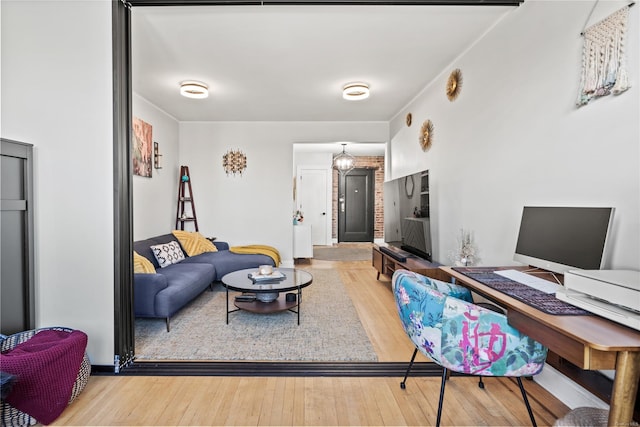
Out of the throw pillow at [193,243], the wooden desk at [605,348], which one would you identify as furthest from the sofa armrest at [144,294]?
the wooden desk at [605,348]

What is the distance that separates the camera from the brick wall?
28.3 feet

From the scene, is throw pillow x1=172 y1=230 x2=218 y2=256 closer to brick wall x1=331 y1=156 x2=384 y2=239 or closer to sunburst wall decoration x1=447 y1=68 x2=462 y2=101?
sunburst wall decoration x1=447 y1=68 x2=462 y2=101

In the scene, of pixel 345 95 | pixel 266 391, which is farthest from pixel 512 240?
pixel 345 95

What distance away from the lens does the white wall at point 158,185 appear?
4.14 m

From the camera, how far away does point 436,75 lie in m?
3.43

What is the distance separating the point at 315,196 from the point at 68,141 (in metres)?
6.33

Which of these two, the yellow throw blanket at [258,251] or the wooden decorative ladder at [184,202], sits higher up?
the wooden decorative ladder at [184,202]

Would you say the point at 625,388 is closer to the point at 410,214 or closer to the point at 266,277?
the point at 266,277

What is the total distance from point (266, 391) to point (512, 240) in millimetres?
1910

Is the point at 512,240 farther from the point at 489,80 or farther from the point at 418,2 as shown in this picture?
the point at 418,2

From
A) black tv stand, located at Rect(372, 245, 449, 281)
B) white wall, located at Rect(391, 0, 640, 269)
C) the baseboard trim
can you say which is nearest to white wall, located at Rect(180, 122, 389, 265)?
black tv stand, located at Rect(372, 245, 449, 281)

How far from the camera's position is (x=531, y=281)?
162cm

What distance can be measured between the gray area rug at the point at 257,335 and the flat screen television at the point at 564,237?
1287 millimetres

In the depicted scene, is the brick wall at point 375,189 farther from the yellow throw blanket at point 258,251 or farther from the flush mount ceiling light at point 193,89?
the flush mount ceiling light at point 193,89
